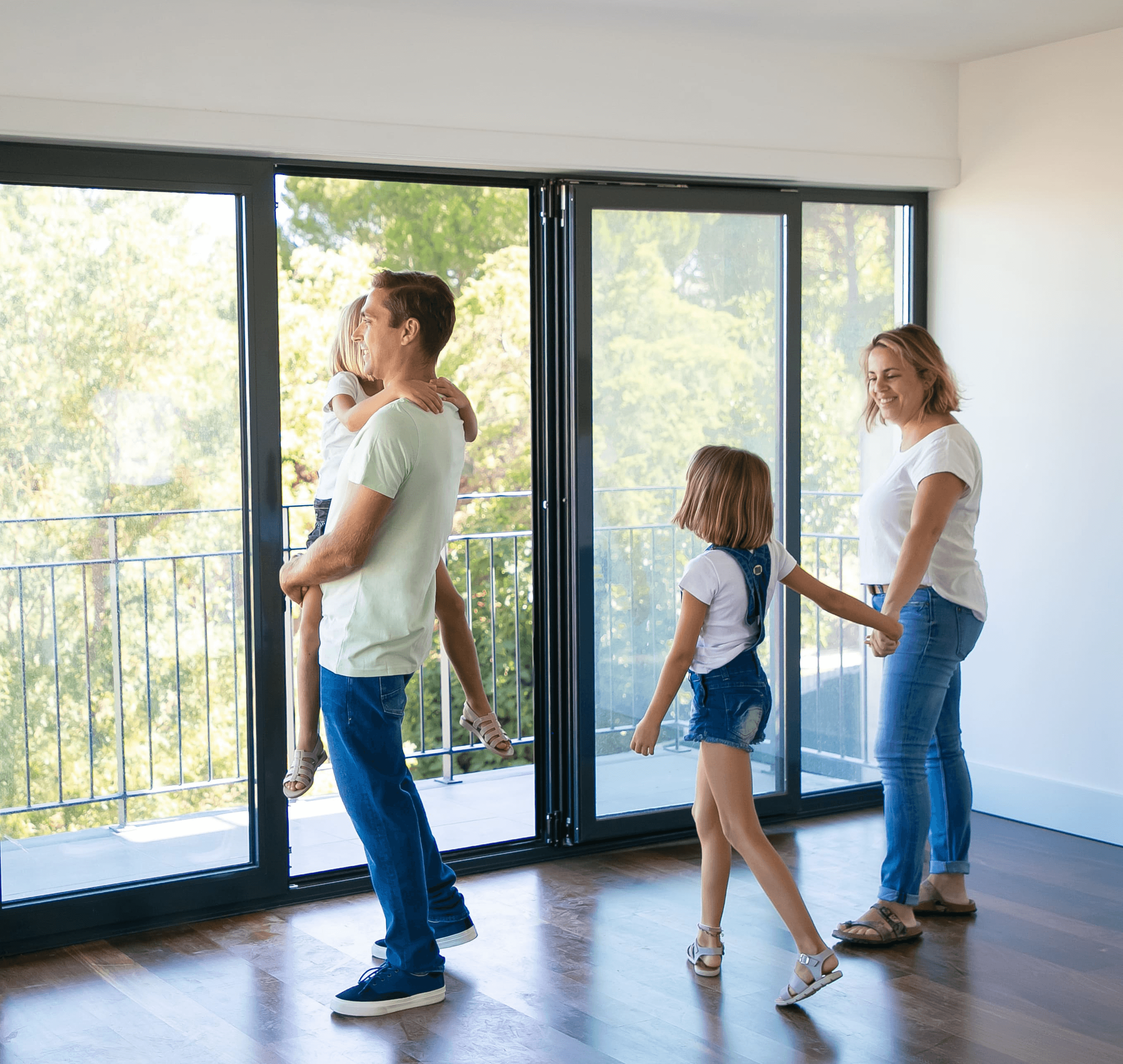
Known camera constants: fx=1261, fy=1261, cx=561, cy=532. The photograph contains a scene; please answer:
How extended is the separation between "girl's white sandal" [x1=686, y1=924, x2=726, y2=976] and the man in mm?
628

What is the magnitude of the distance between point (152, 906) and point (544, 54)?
271cm

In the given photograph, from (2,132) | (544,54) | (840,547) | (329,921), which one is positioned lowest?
(329,921)

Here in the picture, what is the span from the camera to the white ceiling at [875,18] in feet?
12.1

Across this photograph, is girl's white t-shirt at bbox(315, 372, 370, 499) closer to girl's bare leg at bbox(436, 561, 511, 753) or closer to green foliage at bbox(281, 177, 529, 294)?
girl's bare leg at bbox(436, 561, 511, 753)

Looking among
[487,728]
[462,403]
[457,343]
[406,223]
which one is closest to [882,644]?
[487,728]

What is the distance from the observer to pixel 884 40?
4.14 metres

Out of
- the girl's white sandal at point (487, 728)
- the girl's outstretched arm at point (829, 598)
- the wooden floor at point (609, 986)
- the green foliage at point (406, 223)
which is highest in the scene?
the green foliage at point (406, 223)

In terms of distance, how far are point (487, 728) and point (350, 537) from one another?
761mm

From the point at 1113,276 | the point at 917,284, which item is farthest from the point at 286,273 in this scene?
the point at 1113,276

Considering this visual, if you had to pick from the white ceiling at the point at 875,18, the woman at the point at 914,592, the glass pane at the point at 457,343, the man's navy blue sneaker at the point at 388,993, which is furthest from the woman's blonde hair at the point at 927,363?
the glass pane at the point at 457,343

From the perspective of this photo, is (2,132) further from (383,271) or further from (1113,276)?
(1113,276)

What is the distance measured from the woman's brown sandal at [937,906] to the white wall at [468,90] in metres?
2.30

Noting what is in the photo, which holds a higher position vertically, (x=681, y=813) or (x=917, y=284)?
(x=917, y=284)

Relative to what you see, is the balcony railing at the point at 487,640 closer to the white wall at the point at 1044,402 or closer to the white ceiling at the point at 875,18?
the white wall at the point at 1044,402
